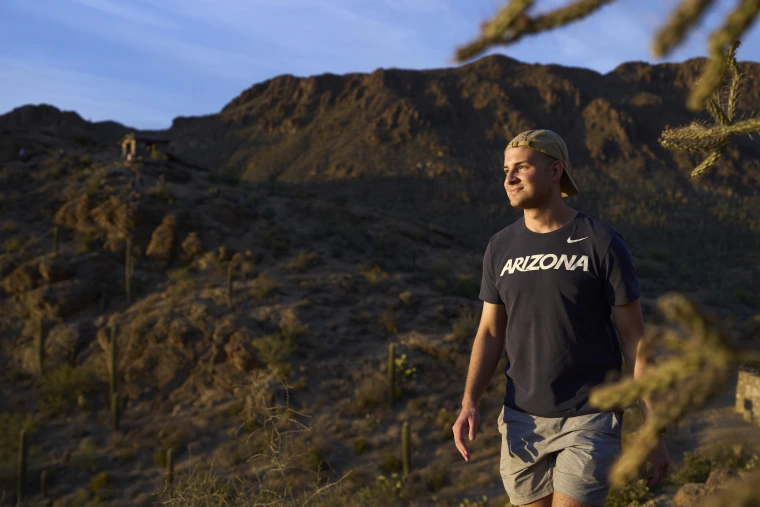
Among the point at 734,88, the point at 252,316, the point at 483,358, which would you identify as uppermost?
the point at 734,88

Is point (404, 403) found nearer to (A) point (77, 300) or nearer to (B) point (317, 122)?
(A) point (77, 300)

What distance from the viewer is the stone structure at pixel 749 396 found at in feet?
44.2

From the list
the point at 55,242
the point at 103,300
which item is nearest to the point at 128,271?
the point at 103,300

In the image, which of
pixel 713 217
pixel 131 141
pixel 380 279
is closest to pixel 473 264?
pixel 380 279

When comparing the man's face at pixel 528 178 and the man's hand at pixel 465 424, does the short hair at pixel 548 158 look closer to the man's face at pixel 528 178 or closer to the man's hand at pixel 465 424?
the man's face at pixel 528 178

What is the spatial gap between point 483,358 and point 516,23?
2.33 m

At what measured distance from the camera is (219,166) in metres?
61.2

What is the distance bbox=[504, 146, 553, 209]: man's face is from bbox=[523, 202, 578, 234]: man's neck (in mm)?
42

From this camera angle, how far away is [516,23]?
1338 mm

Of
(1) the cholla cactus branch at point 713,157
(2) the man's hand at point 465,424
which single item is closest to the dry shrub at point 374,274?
(2) the man's hand at point 465,424

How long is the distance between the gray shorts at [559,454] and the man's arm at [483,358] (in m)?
0.17

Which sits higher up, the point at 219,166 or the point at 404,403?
the point at 219,166

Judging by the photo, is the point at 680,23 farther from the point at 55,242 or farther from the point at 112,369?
the point at 55,242

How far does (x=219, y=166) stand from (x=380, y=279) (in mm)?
42652
